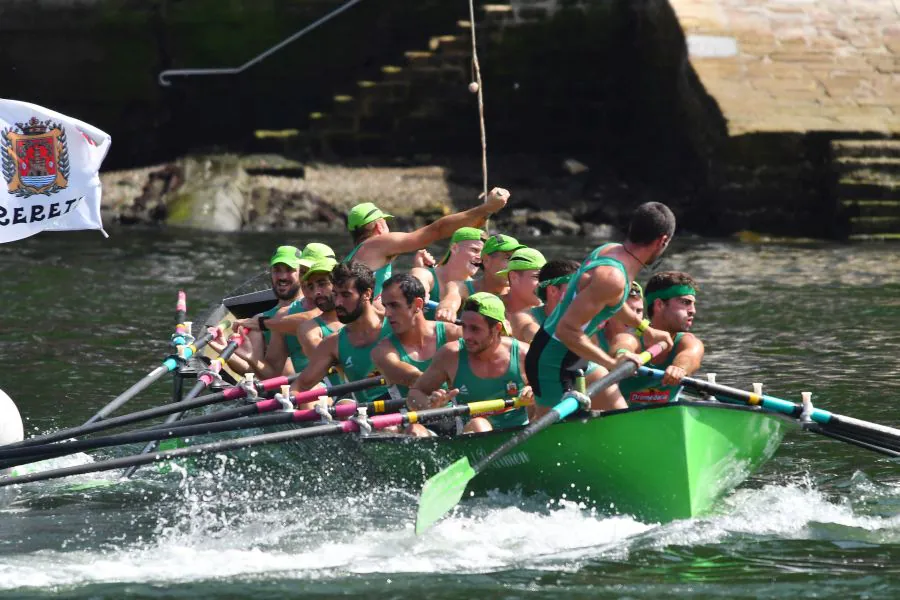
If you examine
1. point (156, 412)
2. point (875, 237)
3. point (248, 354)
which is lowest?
point (875, 237)

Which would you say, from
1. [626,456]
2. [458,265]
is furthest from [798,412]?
[458,265]

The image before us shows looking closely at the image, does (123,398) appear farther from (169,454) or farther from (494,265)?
(494,265)

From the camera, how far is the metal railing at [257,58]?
26.0 metres

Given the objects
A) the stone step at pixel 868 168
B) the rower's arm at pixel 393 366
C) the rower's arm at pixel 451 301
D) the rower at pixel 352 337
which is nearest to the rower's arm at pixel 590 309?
the rower's arm at pixel 393 366

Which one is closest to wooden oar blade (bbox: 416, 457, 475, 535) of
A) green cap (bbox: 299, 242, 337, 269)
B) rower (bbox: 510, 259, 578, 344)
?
rower (bbox: 510, 259, 578, 344)

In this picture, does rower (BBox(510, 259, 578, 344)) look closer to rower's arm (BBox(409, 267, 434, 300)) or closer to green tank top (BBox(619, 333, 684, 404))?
green tank top (BBox(619, 333, 684, 404))

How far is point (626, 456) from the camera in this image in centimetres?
880

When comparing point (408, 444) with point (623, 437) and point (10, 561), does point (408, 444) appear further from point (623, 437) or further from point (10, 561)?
point (10, 561)

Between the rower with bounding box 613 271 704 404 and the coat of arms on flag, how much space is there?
3.95 meters

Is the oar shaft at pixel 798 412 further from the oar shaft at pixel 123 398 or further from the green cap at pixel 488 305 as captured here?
the oar shaft at pixel 123 398

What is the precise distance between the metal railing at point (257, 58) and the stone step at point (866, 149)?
28.2 ft

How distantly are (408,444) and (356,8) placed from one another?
1816cm

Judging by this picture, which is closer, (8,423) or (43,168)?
(8,423)

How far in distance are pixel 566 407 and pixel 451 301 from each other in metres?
3.30
